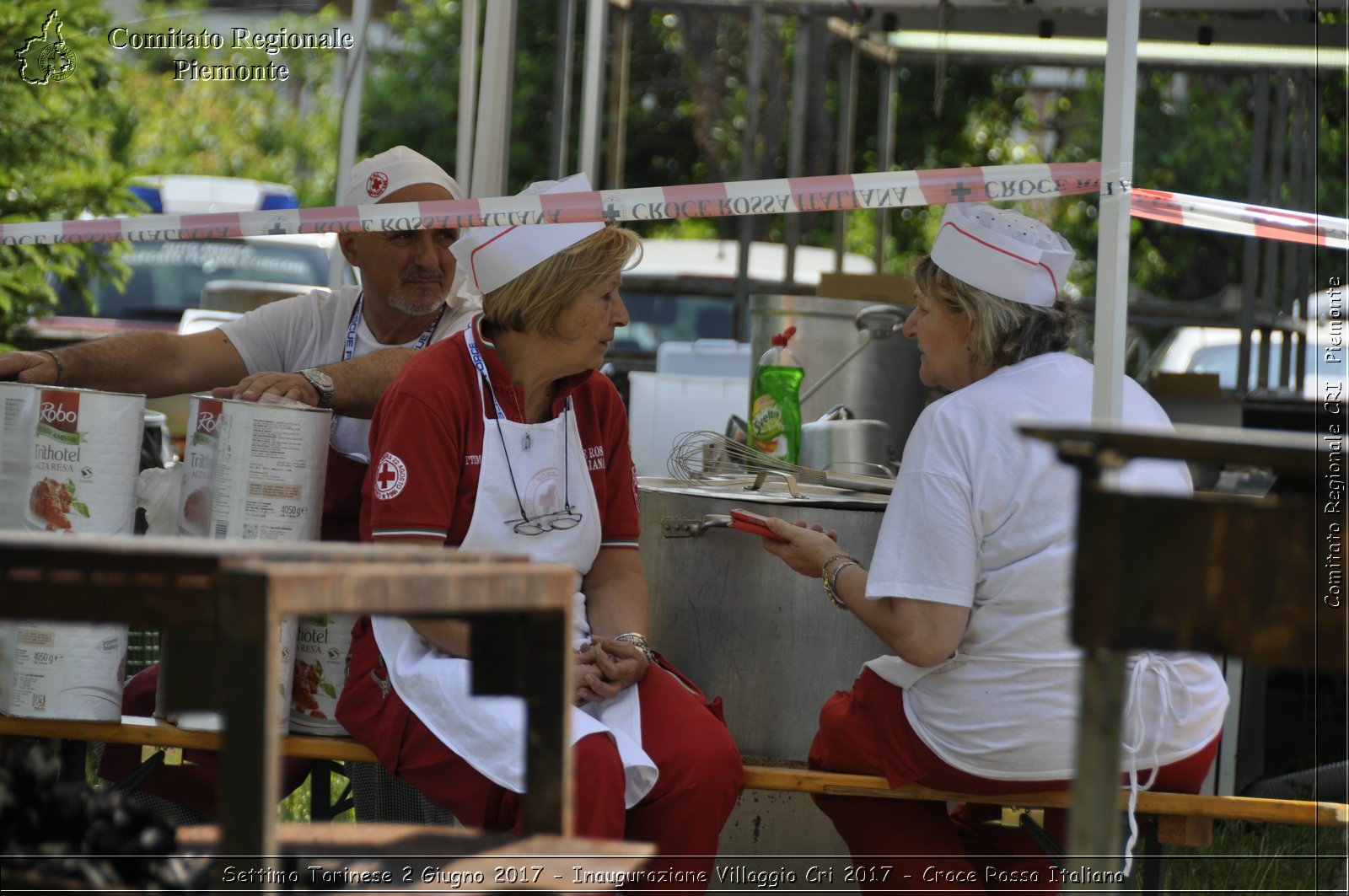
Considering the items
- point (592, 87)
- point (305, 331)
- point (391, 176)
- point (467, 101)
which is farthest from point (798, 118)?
point (305, 331)

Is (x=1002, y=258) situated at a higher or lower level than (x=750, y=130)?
lower

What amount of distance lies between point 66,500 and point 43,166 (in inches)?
130

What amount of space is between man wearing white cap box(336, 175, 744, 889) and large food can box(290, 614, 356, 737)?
0.04 metres

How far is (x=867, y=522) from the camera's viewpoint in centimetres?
311

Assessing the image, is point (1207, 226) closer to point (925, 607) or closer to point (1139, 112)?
point (925, 607)

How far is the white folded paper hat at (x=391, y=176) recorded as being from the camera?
369 cm

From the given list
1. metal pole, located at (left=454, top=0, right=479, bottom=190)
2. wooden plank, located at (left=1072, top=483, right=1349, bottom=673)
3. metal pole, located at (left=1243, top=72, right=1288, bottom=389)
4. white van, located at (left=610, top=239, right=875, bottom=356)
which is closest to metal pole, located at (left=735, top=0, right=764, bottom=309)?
white van, located at (left=610, top=239, right=875, bottom=356)

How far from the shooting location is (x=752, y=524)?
9.50 ft

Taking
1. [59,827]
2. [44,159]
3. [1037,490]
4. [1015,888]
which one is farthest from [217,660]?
[44,159]

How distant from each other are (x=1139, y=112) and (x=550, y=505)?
1386 centimetres

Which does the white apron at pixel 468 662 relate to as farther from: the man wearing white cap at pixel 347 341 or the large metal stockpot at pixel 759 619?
the man wearing white cap at pixel 347 341

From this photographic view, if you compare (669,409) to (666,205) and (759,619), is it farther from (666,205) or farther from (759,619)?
(666,205)

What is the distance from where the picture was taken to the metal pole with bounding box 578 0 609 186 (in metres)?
5.35

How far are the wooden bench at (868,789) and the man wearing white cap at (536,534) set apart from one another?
76mm
